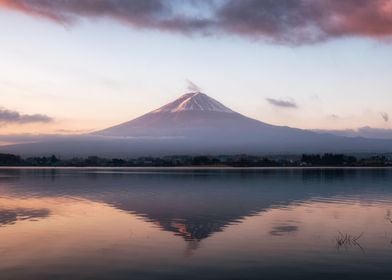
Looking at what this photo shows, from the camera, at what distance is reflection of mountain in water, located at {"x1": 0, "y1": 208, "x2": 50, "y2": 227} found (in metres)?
22.1

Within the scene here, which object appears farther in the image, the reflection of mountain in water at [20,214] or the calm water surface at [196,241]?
the reflection of mountain in water at [20,214]

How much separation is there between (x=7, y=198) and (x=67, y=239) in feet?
58.7

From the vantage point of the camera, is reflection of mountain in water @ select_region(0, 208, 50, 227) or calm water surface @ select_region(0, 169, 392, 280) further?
reflection of mountain in water @ select_region(0, 208, 50, 227)

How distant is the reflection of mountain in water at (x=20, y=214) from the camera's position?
22.1m

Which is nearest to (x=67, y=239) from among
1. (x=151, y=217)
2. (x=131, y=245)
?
(x=131, y=245)

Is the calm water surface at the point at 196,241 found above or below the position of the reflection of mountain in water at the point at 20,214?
below

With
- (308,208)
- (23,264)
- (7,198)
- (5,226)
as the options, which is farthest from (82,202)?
(23,264)

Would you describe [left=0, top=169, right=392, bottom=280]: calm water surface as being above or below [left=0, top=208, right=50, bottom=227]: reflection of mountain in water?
below

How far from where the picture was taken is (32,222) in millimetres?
21609

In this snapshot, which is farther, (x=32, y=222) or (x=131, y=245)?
(x=32, y=222)

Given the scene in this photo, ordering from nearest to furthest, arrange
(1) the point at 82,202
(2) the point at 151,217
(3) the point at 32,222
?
(3) the point at 32,222 < (2) the point at 151,217 < (1) the point at 82,202

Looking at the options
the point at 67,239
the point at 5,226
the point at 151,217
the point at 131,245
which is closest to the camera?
the point at 131,245

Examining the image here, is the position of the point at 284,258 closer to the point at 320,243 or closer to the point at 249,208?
the point at 320,243

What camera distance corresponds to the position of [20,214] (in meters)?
24.5
